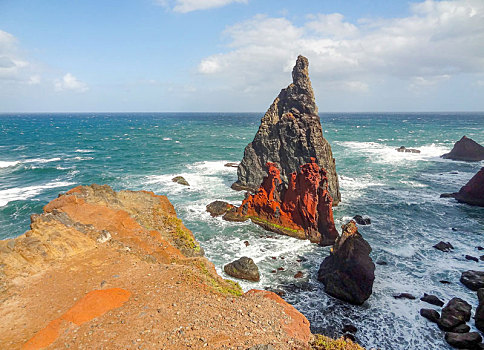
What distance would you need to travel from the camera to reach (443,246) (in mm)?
29969

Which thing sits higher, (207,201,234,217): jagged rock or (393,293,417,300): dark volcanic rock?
(207,201,234,217): jagged rock

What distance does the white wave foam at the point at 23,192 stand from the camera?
43619mm

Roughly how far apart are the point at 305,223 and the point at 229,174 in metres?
28.7

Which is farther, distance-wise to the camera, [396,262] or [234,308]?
[396,262]

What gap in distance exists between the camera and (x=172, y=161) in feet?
240

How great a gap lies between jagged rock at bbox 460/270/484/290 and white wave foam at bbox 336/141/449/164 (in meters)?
50.6

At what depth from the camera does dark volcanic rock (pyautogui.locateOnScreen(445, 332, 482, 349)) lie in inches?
716

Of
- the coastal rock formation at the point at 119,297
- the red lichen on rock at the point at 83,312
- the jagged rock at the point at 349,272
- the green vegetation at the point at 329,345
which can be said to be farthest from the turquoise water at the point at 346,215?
the red lichen on rock at the point at 83,312

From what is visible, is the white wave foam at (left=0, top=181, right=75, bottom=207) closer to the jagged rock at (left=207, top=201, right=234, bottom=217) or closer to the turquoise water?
the turquoise water

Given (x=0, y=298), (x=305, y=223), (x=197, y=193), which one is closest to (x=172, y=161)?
(x=197, y=193)

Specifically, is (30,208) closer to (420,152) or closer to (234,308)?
(234,308)

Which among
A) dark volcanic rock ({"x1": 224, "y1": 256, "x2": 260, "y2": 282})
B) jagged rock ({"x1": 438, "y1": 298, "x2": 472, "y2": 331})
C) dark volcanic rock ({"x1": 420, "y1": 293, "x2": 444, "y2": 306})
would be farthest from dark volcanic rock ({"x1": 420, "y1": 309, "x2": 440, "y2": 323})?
dark volcanic rock ({"x1": 224, "y1": 256, "x2": 260, "y2": 282})

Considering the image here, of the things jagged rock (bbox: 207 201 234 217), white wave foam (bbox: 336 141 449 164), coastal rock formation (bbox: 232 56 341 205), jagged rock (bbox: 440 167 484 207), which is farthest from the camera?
white wave foam (bbox: 336 141 449 164)

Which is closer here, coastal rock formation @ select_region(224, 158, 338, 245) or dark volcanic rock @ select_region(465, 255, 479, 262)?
dark volcanic rock @ select_region(465, 255, 479, 262)
